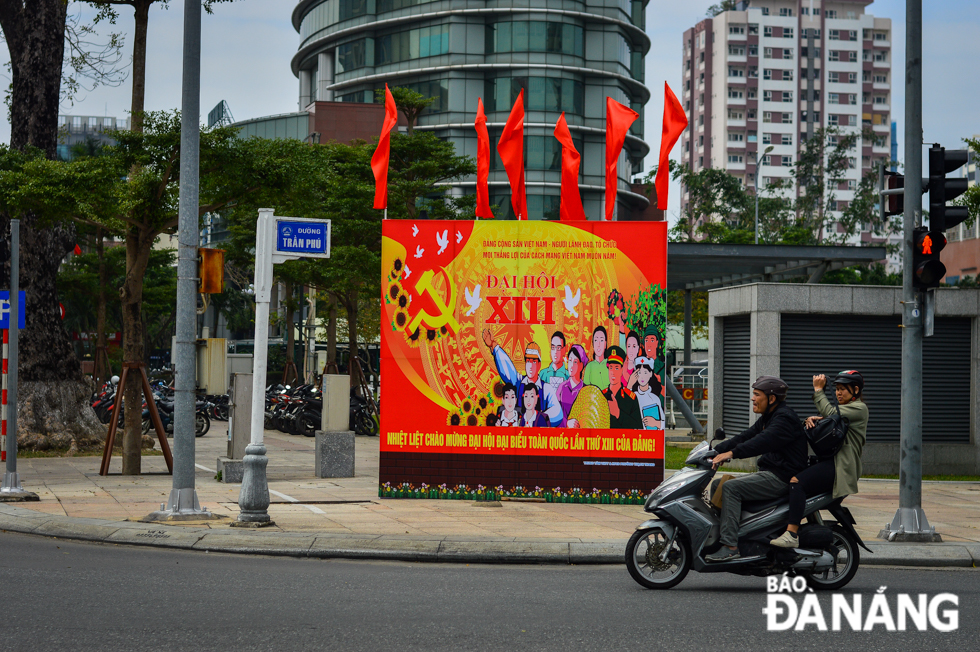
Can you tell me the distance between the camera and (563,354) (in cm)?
1331

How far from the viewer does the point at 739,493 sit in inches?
314

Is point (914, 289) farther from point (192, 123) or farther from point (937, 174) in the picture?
→ point (192, 123)

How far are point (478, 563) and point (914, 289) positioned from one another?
5.54 metres

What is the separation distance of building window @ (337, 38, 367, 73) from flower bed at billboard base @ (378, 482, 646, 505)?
62843mm

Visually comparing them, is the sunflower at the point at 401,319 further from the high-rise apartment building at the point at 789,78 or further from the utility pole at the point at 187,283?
the high-rise apartment building at the point at 789,78

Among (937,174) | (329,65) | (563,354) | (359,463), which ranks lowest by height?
(359,463)

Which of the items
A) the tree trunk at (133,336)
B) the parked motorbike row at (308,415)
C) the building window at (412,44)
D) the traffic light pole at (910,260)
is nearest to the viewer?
the traffic light pole at (910,260)

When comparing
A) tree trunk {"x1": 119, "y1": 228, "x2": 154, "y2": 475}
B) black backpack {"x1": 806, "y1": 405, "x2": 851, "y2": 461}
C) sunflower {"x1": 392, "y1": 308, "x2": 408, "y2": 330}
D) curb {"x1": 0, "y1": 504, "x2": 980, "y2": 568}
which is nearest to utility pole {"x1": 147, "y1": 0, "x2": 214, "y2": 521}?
Answer: curb {"x1": 0, "y1": 504, "x2": 980, "y2": 568}

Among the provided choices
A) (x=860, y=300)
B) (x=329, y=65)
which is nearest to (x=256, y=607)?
(x=860, y=300)

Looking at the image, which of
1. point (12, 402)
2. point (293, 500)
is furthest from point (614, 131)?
point (12, 402)

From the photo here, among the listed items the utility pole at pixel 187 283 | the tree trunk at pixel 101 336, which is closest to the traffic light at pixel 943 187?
the utility pole at pixel 187 283

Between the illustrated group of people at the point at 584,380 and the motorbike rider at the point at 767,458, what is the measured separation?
16.6 ft

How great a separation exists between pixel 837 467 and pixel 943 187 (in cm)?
419

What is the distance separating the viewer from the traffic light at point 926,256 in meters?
10.7
